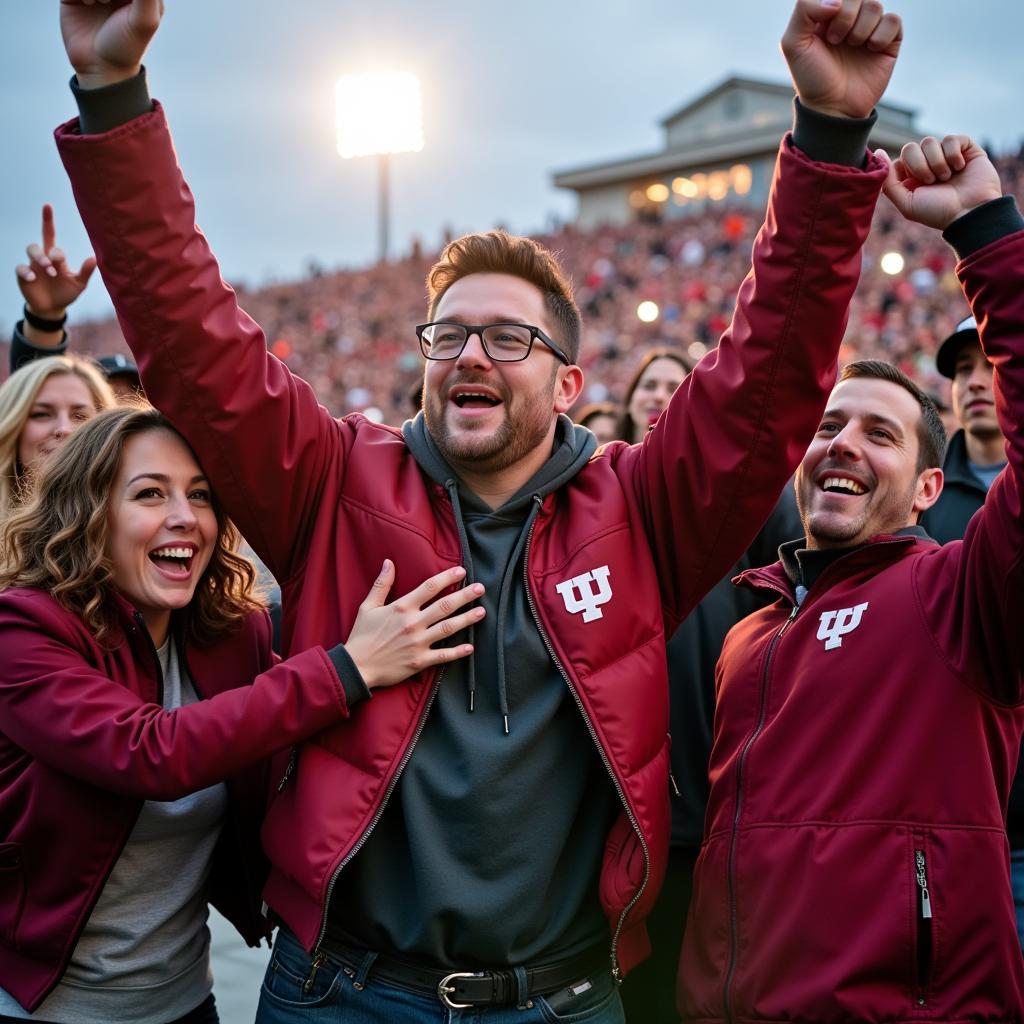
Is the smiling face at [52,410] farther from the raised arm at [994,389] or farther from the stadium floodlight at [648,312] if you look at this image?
the stadium floodlight at [648,312]

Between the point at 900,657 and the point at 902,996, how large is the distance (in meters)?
0.60

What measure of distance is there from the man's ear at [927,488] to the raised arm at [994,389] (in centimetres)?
40

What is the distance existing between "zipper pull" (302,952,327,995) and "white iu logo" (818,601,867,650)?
1.14m

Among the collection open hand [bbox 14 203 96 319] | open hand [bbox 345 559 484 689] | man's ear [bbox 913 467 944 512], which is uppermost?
open hand [bbox 14 203 96 319]

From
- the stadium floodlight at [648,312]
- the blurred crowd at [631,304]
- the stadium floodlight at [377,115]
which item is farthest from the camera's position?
the stadium floodlight at [648,312]

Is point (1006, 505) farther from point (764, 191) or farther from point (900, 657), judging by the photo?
point (764, 191)

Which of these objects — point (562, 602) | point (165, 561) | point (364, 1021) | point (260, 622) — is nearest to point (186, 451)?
point (165, 561)

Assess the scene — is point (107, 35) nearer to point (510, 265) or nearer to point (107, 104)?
point (107, 104)

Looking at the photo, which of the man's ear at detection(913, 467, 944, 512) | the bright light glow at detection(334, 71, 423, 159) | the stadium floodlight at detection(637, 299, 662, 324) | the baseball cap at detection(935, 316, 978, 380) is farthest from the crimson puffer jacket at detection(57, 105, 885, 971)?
the stadium floodlight at detection(637, 299, 662, 324)

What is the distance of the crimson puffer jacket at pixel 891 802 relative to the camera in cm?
198

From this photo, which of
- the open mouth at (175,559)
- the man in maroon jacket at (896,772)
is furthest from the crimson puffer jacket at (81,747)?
the man in maroon jacket at (896,772)

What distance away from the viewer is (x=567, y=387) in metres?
2.49

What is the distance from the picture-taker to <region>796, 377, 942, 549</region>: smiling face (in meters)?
2.51

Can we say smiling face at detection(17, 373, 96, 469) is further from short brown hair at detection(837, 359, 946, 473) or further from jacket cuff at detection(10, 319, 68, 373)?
short brown hair at detection(837, 359, 946, 473)
